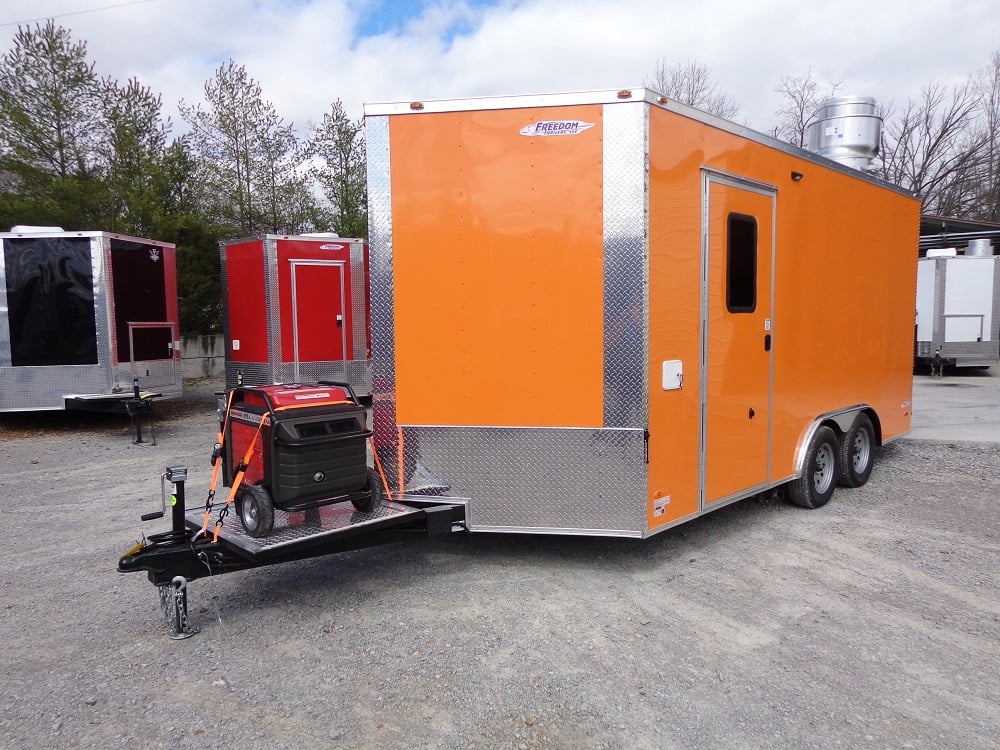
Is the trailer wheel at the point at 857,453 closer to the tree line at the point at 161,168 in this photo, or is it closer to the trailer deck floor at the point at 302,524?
the trailer deck floor at the point at 302,524

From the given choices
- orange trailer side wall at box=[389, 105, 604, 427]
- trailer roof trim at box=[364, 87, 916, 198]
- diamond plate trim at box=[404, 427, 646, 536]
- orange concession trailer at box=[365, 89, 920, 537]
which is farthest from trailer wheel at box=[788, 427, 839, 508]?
trailer roof trim at box=[364, 87, 916, 198]

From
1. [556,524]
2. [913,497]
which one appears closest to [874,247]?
[913,497]

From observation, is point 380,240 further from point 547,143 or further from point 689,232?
point 689,232

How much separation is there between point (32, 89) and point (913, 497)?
18.3 m

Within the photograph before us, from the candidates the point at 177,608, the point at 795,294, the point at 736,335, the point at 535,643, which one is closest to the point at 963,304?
the point at 795,294

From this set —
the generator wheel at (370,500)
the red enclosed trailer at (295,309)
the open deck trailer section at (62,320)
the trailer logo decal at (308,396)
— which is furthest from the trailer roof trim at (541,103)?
the open deck trailer section at (62,320)

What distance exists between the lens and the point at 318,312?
33.2 feet

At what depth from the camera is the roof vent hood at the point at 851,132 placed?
676 centimetres

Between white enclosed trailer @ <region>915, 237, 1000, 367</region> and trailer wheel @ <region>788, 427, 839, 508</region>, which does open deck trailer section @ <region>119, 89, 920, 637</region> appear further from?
white enclosed trailer @ <region>915, 237, 1000, 367</region>

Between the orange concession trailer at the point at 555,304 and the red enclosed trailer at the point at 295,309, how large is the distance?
5.87 meters

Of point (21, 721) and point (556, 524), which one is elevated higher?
point (556, 524)

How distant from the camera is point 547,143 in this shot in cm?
413

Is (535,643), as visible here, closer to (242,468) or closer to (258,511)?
(258,511)

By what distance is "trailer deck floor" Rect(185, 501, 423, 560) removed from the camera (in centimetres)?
362
